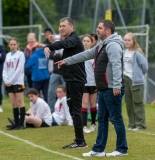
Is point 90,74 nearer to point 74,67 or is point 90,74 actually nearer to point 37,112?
point 37,112

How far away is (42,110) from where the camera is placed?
14625mm

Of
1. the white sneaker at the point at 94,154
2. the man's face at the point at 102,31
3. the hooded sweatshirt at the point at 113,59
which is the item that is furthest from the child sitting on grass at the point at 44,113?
the man's face at the point at 102,31

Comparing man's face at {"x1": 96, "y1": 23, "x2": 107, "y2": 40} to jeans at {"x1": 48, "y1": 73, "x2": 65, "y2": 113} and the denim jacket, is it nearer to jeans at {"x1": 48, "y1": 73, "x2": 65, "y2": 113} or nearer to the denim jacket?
the denim jacket

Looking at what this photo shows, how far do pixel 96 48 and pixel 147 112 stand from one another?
26.3 ft

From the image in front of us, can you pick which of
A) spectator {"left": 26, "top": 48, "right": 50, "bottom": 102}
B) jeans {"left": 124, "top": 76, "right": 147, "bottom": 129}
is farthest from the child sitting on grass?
spectator {"left": 26, "top": 48, "right": 50, "bottom": 102}

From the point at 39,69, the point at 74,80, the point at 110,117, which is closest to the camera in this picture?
the point at 110,117

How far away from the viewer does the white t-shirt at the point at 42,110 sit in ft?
48.0

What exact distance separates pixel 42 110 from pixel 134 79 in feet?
7.73

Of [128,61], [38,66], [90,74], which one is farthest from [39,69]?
[128,61]

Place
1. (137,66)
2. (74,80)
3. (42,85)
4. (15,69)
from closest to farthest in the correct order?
(74,80)
(137,66)
(15,69)
(42,85)

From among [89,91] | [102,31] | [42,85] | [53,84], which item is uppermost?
[102,31]

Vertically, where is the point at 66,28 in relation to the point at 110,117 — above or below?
above

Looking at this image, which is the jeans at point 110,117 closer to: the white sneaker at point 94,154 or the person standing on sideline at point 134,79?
the white sneaker at point 94,154

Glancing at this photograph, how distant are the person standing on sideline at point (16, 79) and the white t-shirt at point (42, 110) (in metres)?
0.49
